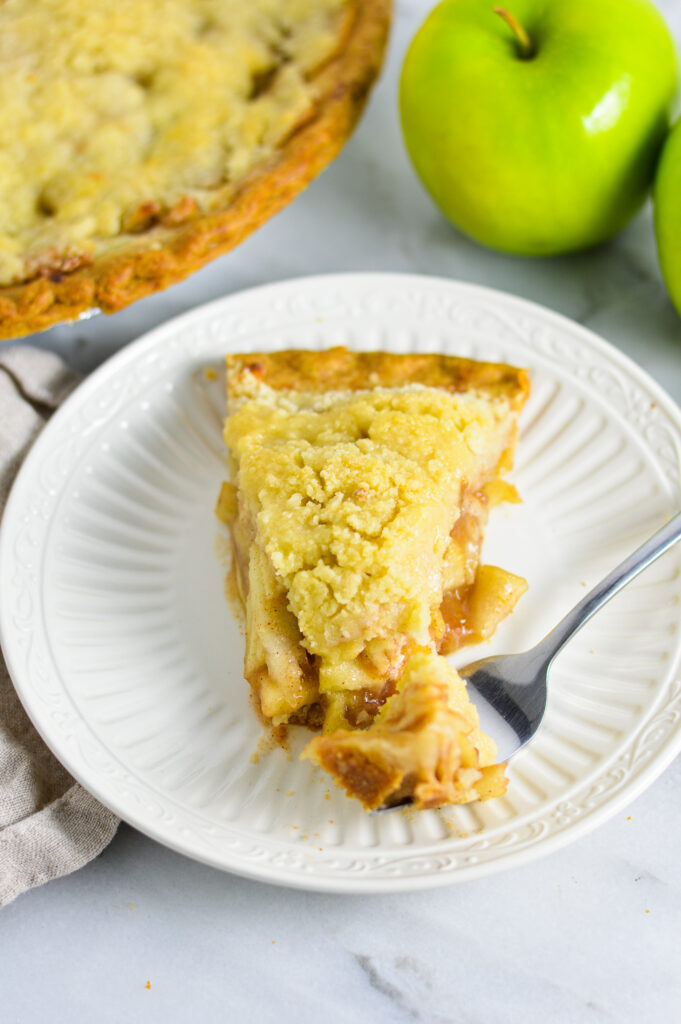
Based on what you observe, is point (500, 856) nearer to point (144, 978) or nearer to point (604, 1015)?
point (604, 1015)

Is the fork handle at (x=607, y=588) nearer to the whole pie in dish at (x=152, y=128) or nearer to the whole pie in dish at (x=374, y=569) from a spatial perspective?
the whole pie in dish at (x=374, y=569)

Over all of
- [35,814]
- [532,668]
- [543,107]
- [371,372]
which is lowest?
[532,668]

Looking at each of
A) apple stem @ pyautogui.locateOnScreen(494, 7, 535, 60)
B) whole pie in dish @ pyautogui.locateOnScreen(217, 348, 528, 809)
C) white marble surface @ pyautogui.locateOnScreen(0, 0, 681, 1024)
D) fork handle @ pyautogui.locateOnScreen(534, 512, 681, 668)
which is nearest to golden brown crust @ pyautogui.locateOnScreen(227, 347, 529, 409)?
whole pie in dish @ pyautogui.locateOnScreen(217, 348, 528, 809)

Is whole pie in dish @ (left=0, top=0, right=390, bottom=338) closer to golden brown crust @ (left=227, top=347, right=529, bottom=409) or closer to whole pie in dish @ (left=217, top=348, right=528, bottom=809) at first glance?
golden brown crust @ (left=227, top=347, right=529, bottom=409)

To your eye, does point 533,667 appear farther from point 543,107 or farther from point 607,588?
point 543,107

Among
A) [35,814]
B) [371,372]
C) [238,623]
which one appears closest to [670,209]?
[371,372]

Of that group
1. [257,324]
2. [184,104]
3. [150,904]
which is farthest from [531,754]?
[184,104]
